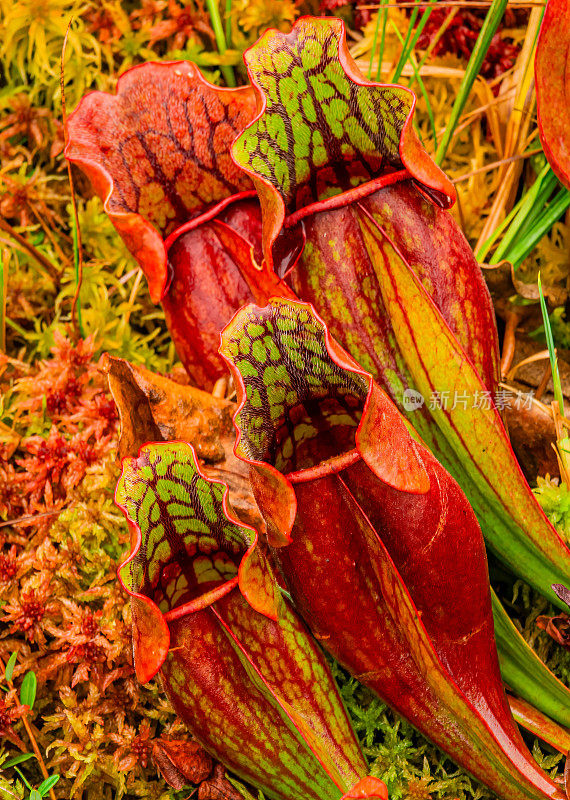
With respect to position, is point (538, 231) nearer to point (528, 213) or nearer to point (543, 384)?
point (528, 213)

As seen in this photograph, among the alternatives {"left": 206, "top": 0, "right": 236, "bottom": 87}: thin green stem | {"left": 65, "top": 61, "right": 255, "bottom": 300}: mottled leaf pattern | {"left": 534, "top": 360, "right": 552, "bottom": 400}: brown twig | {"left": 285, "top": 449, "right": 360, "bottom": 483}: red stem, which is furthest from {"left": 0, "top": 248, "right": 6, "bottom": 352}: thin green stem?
{"left": 534, "top": 360, "right": 552, "bottom": 400}: brown twig

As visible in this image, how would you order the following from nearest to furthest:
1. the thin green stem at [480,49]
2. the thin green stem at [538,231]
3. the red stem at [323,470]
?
the red stem at [323,470]
the thin green stem at [480,49]
the thin green stem at [538,231]

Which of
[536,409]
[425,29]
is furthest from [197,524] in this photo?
[425,29]

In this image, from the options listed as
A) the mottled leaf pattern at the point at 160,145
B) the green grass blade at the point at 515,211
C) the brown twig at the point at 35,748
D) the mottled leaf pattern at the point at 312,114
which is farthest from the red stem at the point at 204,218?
the brown twig at the point at 35,748

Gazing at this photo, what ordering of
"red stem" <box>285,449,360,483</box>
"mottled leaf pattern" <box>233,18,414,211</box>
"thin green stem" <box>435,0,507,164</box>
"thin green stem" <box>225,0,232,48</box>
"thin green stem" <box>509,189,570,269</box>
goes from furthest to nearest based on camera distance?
"thin green stem" <box>225,0,232,48</box> → "thin green stem" <box>509,189,570,269</box> → "thin green stem" <box>435,0,507,164</box> → "mottled leaf pattern" <box>233,18,414,211</box> → "red stem" <box>285,449,360,483</box>

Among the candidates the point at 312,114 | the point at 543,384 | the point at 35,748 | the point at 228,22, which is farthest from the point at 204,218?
the point at 35,748

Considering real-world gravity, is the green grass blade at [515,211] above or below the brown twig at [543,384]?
above

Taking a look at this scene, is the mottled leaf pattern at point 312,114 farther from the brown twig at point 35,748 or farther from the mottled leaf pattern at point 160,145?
the brown twig at point 35,748

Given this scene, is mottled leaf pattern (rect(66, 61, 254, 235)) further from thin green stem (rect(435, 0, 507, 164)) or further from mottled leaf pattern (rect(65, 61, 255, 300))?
thin green stem (rect(435, 0, 507, 164))
